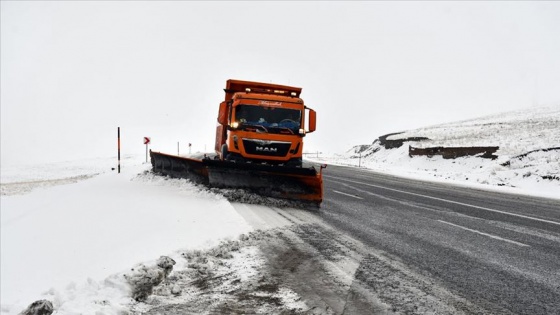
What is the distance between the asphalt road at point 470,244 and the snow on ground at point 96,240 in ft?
8.02

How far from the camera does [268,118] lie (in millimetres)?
10953

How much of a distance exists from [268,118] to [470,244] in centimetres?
643

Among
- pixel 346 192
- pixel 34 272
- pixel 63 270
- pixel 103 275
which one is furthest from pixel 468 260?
pixel 346 192

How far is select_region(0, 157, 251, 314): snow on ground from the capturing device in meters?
3.53

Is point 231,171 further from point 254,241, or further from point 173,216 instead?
point 254,241

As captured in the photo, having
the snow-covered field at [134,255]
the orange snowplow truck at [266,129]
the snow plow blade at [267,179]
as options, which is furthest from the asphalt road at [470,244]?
the orange snowplow truck at [266,129]

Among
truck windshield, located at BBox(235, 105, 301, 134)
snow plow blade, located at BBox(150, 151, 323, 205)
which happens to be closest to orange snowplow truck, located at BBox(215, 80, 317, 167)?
truck windshield, located at BBox(235, 105, 301, 134)

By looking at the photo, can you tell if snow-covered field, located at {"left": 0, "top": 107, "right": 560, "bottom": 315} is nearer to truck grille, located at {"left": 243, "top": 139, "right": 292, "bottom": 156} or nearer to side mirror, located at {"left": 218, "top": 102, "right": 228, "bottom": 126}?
truck grille, located at {"left": 243, "top": 139, "right": 292, "bottom": 156}

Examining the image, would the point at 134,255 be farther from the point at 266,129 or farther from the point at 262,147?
the point at 266,129

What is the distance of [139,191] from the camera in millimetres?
10023

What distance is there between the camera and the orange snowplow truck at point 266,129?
10.6 meters

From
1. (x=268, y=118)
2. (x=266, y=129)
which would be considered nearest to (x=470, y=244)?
(x=266, y=129)

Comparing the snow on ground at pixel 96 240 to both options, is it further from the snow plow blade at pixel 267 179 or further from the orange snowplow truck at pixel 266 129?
the orange snowplow truck at pixel 266 129

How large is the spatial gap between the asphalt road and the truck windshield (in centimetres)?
237
